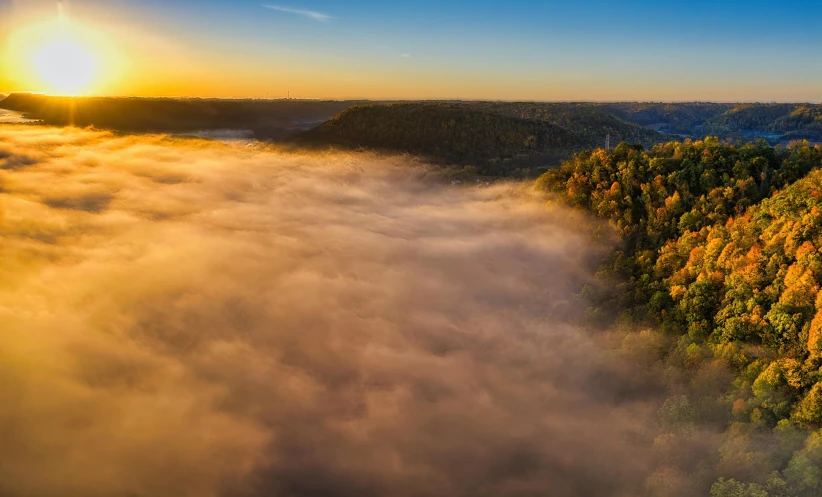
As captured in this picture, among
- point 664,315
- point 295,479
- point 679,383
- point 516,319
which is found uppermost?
point 664,315

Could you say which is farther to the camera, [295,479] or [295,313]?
[295,313]

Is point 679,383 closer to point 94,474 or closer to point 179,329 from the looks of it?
point 94,474

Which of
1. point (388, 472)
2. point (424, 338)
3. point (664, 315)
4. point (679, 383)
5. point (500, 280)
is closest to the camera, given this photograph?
point (679, 383)

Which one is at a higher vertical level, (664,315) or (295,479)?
(664,315)

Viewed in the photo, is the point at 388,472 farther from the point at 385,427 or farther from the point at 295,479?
the point at 295,479

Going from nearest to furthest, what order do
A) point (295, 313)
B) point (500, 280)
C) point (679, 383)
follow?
1. point (679, 383)
2. point (500, 280)
3. point (295, 313)

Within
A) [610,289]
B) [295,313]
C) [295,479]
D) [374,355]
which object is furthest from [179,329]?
[610,289]

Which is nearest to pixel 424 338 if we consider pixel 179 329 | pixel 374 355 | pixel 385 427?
pixel 374 355
